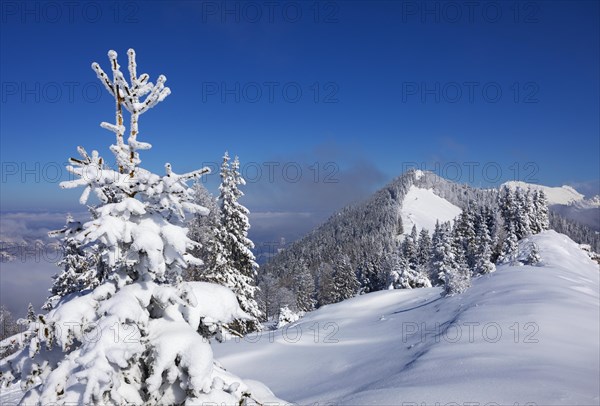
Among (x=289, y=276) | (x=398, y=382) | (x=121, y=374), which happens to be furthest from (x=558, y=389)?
(x=289, y=276)

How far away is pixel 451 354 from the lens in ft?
32.2

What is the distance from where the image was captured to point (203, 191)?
52031 millimetres

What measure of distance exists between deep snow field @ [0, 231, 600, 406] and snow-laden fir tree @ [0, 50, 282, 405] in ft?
16.9

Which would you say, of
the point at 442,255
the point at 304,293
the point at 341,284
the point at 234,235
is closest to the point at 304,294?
the point at 304,293

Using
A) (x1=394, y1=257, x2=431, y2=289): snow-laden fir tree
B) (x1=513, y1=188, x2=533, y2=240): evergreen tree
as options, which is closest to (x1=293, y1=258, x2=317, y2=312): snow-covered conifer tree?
(x1=394, y1=257, x2=431, y2=289): snow-laden fir tree

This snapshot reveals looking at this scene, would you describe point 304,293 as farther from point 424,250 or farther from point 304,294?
point 424,250

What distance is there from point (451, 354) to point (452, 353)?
90 mm

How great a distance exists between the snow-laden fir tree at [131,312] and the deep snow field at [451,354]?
515 cm

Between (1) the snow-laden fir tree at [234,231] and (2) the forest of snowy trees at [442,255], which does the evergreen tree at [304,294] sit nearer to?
(2) the forest of snowy trees at [442,255]

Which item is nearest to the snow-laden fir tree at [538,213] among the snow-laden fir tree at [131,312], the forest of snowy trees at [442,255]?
the forest of snowy trees at [442,255]

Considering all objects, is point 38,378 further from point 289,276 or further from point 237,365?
point 289,276

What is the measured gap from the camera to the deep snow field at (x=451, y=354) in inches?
291

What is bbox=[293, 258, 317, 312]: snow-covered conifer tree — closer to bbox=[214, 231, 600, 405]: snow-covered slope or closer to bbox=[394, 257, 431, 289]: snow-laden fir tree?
bbox=[394, 257, 431, 289]: snow-laden fir tree

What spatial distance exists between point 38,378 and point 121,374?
102cm
